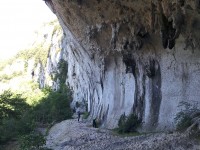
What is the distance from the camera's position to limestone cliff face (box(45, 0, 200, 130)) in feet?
58.1

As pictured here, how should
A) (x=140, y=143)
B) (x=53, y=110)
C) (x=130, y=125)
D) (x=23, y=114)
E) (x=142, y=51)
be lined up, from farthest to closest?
(x=53, y=110) → (x=23, y=114) → (x=142, y=51) → (x=130, y=125) → (x=140, y=143)

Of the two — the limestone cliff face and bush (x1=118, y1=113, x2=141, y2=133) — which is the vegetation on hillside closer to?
bush (x1=118, y1=113, x2=141, y2=133)

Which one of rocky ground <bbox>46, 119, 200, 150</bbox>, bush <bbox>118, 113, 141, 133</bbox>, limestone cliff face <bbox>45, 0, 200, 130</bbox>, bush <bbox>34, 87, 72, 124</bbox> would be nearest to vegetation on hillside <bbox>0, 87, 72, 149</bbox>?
bush <bbox>34, 87, 72, 124</bbox>

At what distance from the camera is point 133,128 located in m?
22.0

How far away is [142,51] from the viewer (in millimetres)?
22391

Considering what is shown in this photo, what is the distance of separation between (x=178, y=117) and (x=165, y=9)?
4892 millimetres

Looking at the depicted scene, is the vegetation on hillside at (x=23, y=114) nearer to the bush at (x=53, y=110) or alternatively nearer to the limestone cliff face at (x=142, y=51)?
the bush at (x=53, y=110)

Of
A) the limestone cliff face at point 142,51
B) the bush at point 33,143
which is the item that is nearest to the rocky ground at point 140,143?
the bush at point 33,143

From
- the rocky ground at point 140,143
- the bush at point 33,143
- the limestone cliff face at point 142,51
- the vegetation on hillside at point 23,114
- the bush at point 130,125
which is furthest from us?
the vegetation on hillside at point 23,114

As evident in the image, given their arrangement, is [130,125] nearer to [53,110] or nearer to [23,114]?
[23,114]

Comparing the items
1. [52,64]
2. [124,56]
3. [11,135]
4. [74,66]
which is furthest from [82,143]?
[52,64]

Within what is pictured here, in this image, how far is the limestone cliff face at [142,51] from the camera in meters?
17.7

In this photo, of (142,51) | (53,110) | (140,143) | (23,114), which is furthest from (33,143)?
(53,110)

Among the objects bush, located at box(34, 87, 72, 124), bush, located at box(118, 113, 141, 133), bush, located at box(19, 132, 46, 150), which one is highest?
bush, located at box(34, 87, 72, 124)
